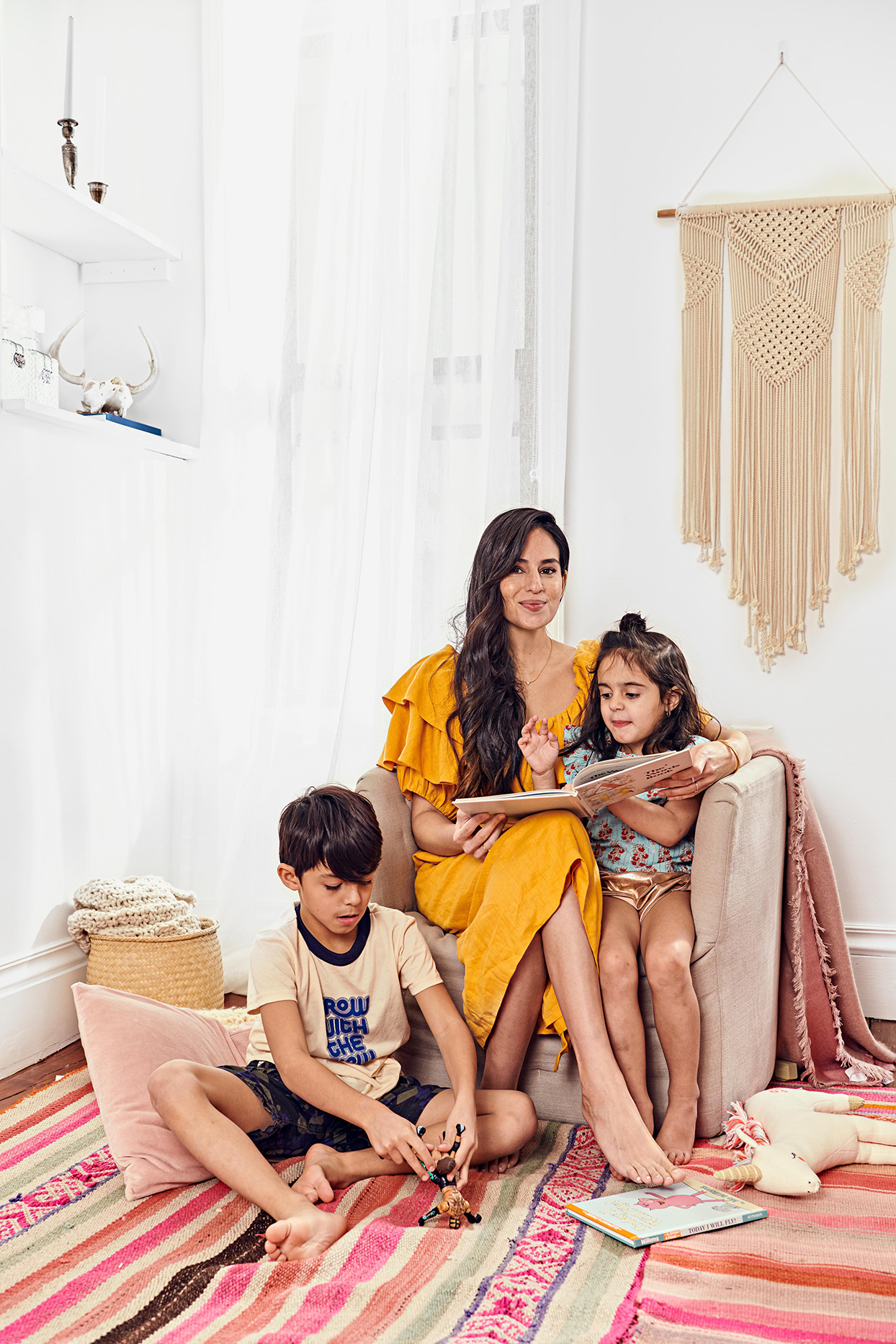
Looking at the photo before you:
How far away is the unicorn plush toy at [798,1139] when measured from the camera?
155 cm

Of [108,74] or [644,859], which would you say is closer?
[644,859]

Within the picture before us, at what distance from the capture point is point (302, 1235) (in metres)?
1.38

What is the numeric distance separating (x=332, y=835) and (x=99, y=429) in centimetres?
137

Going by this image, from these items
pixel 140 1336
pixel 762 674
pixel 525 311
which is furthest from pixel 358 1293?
pixel 525 311

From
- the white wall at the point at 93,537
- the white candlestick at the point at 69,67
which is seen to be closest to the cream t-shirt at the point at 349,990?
the white wall at the point at 93,537

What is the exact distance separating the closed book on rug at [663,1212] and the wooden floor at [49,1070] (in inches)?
39.5

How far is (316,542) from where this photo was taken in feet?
9.24

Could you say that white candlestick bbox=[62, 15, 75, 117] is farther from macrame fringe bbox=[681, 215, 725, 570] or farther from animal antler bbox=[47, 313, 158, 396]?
macrame fringe bbox=[681, 215, 725, 570]

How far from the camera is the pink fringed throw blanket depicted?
2047 millimetres

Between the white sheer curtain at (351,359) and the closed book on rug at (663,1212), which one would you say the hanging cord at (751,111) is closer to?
the white sheer curtain at (351,359)

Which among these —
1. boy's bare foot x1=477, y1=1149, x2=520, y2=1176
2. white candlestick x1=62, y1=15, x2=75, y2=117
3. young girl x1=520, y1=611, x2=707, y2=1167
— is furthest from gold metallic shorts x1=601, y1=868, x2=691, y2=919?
white candlestick x1=62, y1=15, x2=75, y2=117

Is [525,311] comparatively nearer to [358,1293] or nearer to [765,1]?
[765,1]

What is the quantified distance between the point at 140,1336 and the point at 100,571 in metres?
1.78

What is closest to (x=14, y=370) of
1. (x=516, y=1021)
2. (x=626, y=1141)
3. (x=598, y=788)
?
(x=598, y=788)
